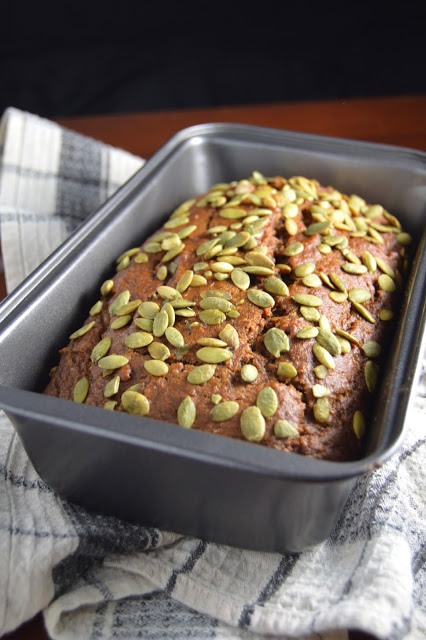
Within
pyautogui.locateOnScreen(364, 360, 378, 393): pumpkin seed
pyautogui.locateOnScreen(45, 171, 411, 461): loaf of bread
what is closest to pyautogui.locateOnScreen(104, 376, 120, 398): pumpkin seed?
pyautogui.locateOnScreen(45, 171, 411, 461): loaf of bread

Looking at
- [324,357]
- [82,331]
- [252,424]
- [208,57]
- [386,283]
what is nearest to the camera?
[252,424]

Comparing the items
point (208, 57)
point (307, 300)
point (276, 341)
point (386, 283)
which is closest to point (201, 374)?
point (276, 341)

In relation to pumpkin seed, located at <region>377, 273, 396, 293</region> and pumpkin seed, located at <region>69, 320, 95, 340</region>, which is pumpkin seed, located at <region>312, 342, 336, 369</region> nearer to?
pumpkin seed, located at <region>377, 273, 396, 293</region>

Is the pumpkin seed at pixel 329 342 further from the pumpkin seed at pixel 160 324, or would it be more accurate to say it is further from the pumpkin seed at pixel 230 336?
the pumpkin seed at pixel 160 324

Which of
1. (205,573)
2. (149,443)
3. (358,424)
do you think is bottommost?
(205,573)

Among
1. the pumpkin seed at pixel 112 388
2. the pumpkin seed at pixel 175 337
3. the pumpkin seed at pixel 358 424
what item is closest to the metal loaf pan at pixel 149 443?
the pumpkin seed at pixel 358 424

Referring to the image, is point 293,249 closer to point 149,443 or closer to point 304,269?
point 304,269
